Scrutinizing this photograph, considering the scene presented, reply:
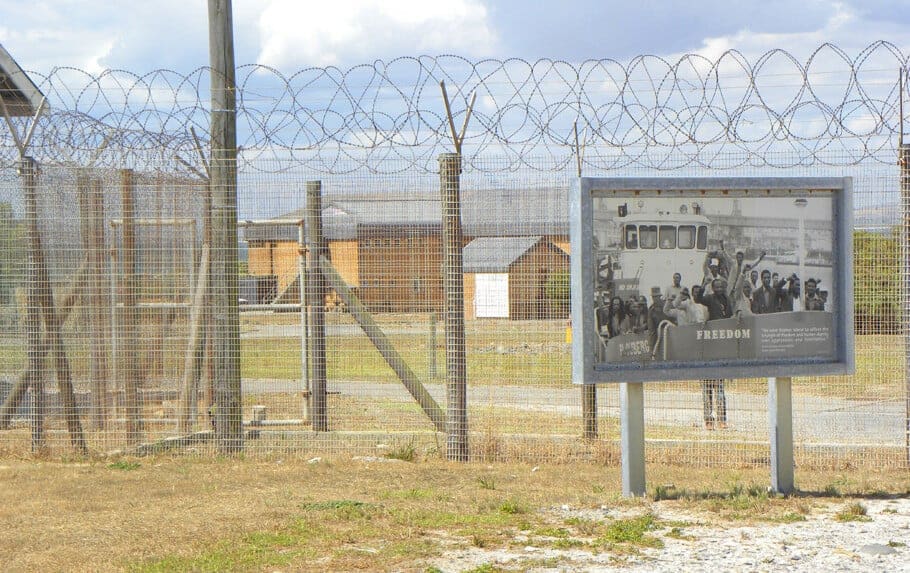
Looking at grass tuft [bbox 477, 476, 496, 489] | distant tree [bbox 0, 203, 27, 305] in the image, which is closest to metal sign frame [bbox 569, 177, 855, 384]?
grass tuft [bbox 477, 476, 496, 489]

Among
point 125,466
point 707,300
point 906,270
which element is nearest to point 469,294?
point 707,300

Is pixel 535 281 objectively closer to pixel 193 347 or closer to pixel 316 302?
pixel 316 302

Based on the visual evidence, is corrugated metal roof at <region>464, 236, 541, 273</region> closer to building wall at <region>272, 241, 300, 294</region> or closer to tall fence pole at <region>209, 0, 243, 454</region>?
building wall at <region>272, 241, 300, 294</region>

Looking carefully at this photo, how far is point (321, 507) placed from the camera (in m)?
8.02

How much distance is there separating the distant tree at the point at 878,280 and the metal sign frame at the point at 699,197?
1.47 m

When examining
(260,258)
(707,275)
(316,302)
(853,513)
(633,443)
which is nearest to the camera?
(853,513)

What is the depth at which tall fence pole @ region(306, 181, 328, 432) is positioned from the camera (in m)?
10.7

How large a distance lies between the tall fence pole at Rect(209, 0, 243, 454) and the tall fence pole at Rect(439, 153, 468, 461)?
199 centimetres

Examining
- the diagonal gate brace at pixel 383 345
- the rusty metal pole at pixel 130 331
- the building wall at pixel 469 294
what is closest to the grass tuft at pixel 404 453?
the diagonal gate brace at pixel 383 345

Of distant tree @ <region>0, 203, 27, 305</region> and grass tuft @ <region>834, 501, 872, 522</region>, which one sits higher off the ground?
distant tree @ <region>0, 203, 27, 305</region>

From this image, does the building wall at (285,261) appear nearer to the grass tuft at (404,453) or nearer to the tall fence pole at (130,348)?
the tall fence pole at (130,348)

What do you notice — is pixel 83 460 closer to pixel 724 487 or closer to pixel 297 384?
pixel 297 384

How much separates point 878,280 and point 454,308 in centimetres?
363

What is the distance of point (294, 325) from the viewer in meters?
11.5
